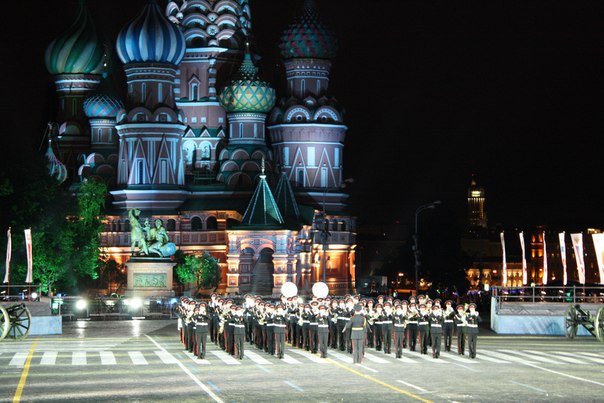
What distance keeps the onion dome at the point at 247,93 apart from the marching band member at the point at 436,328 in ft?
221

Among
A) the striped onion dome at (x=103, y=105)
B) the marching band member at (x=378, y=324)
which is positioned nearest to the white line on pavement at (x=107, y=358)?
the marching band member at (x=378, y=324)

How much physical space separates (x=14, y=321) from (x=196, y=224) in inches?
2290

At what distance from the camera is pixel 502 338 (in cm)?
4691

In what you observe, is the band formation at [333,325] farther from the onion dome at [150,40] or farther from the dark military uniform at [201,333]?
the onion dome at [150,40]

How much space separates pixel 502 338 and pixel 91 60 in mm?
70620

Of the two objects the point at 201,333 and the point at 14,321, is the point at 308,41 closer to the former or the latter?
the point at 14,321

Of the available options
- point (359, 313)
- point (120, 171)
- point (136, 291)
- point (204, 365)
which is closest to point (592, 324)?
point (359, 313)

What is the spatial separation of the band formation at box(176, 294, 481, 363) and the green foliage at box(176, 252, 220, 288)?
51598 millimetres

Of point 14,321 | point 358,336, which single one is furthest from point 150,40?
point 358,336

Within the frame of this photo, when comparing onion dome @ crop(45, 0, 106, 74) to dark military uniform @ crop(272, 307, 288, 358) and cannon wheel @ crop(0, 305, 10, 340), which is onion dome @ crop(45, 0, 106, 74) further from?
dark military uniform @ crop(272, 307, 288, 358)

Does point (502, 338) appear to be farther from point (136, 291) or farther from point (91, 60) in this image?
point (91, 60)

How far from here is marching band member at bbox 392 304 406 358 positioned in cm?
3731

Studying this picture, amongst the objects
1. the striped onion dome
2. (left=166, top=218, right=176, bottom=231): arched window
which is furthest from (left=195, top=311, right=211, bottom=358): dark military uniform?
the striped onion dome

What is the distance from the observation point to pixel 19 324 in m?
43.1
